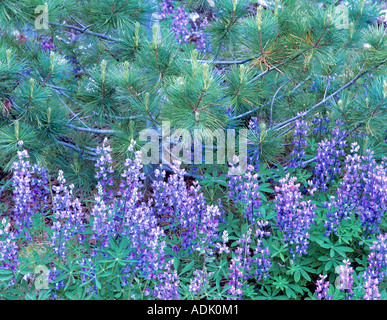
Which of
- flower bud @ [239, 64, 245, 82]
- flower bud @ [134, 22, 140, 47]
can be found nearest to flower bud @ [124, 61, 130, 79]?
flower bud @ [134, 22, 140, 47]

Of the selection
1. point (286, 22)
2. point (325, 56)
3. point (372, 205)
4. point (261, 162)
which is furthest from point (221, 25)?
point (372, 205)

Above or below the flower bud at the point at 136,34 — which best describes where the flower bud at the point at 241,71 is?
below

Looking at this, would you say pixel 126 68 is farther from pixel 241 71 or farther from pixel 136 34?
pixel 241 71

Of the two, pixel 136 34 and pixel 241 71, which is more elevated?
pixel 136 34

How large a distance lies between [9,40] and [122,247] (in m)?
2.14

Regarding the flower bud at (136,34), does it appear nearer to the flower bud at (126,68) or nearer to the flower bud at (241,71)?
the flower bud at (126,68)

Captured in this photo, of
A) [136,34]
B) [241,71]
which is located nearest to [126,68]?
[136,34]

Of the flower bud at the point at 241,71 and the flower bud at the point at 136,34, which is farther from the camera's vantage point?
the flower bud at the point at 136,34

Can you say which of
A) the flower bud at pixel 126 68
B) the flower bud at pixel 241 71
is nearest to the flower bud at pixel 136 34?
the flower bud at pixel 126 68

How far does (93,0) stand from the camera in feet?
11.7

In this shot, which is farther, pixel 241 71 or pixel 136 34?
pixel 136 34

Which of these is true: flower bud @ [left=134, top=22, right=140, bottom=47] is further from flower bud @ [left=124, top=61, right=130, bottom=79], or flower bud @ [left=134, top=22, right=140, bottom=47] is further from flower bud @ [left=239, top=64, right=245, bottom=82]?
flower bud @ [left=239, top=64, right=245, bottom=82]
